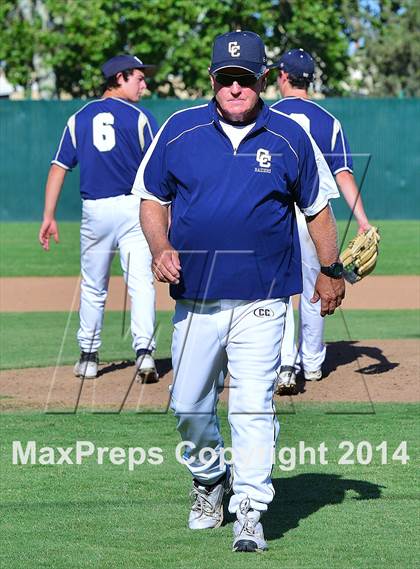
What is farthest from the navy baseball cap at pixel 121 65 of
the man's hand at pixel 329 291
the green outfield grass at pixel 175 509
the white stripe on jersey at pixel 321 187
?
the man's hand at pixel 329 291

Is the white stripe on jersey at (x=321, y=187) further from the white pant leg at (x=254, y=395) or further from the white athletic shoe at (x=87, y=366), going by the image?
the white athletic shoe at (x=87, y=366)

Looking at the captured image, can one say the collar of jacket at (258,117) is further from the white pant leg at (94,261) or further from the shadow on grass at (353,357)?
the shadow on grass at (353,357)

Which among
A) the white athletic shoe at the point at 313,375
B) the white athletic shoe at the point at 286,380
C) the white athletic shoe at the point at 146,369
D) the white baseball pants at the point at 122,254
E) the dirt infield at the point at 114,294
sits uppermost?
the white baseball pants at the point at 122,254

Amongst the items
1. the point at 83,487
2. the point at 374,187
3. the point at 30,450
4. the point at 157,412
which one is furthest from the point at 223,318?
the point at 374,187

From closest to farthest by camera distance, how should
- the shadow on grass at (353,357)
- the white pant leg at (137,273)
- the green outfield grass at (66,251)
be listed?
the white pant leg at (137,273) → the shadow on grass at (353,357) → the green outfield grass at (66,251)

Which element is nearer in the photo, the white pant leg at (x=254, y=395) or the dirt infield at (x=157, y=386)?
the white pant leg at (x=254, y=395)

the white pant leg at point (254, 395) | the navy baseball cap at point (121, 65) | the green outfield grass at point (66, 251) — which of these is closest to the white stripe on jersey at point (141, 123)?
the navy baseball cap at point (121, 65)

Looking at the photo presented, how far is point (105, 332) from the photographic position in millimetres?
12367

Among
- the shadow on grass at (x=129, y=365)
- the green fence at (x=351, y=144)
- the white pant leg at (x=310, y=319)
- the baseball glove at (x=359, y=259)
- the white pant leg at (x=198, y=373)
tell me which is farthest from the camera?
the green fence at (x=351, y=144)

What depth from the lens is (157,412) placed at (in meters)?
8.14

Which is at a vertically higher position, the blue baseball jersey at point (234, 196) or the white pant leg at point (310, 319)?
the blue baseball jersey at point (234, 196)

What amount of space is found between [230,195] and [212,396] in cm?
88

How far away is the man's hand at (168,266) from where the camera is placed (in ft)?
16.8

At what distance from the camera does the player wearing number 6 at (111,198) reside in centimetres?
916
